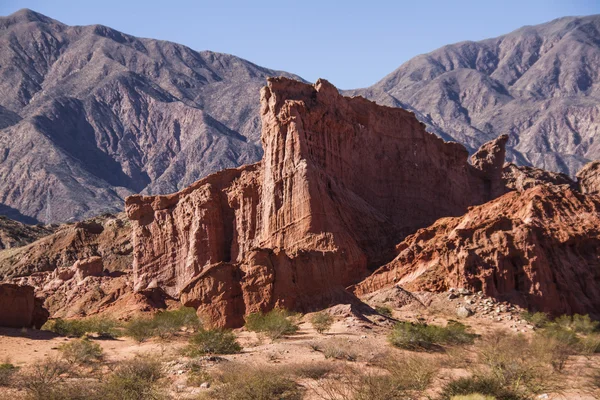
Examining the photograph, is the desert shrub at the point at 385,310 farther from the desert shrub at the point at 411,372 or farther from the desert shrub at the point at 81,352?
the desert shrub at the point at 81,352

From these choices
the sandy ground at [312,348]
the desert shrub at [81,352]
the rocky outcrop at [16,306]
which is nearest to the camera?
the sandy ground at [312,348]

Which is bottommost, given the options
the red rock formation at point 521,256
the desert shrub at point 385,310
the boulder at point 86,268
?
the desert shrub at point 385,310

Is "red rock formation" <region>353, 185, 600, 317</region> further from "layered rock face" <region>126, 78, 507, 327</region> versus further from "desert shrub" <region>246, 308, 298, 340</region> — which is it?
"desert shrub" <region>246, 308, 298, 340</region>

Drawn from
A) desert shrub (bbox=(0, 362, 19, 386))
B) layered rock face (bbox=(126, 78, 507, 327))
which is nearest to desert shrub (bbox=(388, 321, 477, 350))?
layered rock face (bbox=(126, 78, 507, 327))

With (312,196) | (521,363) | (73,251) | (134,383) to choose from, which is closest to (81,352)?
(134,383)

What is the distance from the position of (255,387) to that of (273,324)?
964cm

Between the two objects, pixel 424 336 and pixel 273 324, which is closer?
pixel 424 336

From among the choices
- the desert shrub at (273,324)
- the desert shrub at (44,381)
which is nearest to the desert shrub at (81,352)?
the desert shrub at (44,381)

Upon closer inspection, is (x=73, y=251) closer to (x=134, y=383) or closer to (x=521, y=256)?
(x=521, y=256)

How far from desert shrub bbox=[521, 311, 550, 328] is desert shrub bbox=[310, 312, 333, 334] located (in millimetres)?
9145

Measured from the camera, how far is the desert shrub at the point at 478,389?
20.1m

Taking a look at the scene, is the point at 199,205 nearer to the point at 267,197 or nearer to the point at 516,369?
the point at 267,197

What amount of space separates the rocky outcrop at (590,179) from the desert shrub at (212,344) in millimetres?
56188

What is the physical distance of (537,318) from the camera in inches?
1298
